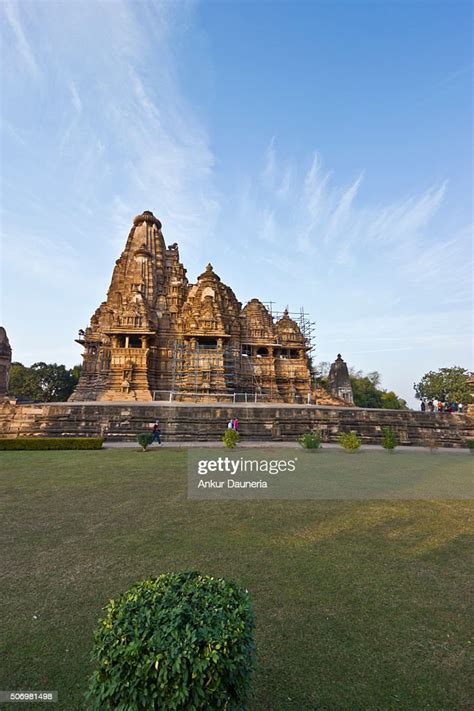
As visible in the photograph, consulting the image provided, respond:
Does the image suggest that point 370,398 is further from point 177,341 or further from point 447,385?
point 177,341

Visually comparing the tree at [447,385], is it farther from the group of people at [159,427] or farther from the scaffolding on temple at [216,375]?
the group of people at [159,427]

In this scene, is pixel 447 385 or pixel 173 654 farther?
pixel 447 385

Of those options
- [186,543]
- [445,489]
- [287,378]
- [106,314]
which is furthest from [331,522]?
[106,314]

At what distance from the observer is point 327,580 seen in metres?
3.87

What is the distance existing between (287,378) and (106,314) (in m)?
16.9

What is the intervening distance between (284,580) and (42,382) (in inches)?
1822

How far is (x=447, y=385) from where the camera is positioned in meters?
47.2

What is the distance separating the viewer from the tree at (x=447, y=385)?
146ft

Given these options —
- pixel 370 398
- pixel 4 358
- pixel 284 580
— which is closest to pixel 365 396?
pixel 370 398

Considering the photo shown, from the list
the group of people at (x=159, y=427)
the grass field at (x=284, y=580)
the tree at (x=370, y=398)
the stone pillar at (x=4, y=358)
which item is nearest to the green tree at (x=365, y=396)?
the tree at (x=370, y=398)

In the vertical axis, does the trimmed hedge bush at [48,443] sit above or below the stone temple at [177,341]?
below

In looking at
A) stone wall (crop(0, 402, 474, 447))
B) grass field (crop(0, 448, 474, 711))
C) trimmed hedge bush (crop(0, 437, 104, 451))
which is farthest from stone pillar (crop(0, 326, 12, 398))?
grass field (crop(0, 448, 474, 711))

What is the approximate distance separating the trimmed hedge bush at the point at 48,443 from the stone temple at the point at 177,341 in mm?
12453

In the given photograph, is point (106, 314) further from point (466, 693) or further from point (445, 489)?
point (466, 693)
